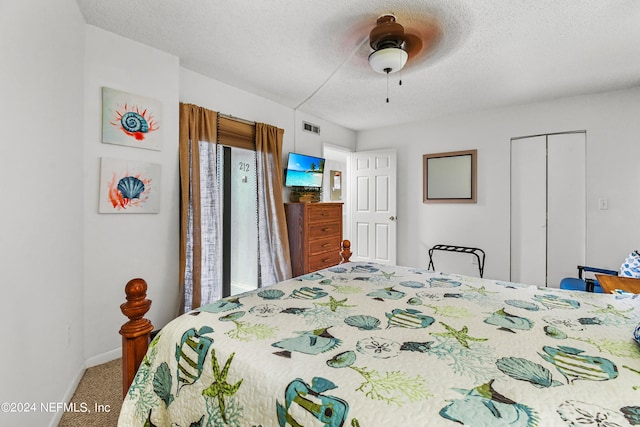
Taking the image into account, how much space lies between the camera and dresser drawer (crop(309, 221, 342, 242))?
3633 millimetres

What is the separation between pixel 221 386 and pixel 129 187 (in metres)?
1.96

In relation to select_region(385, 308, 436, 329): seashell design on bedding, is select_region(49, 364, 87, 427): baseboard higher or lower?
lower

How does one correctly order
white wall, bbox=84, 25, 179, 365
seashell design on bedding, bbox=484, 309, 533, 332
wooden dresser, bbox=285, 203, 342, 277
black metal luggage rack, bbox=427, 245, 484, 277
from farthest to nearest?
black metal luggage rack, bbox=427, 245, 484, 277, wooden dresser, bbox=285, 203, 342, 277, white wall, bbox=84, 25, 179, 365, seashell design on bedding, bbox=484, 309, 533, 332

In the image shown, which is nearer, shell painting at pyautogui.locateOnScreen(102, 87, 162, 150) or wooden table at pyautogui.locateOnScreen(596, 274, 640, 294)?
wooden table at pyautogui.locateOnScreen(596, 274, 640, 294)

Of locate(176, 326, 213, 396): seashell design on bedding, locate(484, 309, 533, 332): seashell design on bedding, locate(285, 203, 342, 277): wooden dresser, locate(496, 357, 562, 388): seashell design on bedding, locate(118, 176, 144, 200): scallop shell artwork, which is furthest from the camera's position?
locate(285, 203, 342, 277): wooden dresser

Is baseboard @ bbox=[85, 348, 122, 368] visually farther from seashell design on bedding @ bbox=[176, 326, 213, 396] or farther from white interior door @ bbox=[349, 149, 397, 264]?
white interior door @ bbox=[349, 149, 397, 264]

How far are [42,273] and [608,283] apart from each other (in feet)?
11.2

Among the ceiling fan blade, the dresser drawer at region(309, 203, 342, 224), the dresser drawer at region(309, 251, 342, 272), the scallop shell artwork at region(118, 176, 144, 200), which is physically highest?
the ceiling fan blade

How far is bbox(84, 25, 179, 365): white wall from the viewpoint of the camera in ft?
6.88

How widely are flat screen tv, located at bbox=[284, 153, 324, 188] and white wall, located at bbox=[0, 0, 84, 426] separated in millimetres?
2108

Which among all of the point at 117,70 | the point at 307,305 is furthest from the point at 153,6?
the point at 307,305

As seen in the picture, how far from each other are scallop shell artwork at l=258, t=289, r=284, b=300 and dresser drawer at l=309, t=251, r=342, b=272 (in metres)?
2.02

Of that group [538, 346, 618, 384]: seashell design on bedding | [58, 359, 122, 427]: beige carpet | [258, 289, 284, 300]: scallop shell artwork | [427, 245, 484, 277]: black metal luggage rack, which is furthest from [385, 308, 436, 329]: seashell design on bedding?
[427, 245, 484, 277]: black metal luggage rack

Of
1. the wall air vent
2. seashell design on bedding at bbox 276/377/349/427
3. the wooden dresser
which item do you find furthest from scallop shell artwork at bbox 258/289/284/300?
the wall air vent
